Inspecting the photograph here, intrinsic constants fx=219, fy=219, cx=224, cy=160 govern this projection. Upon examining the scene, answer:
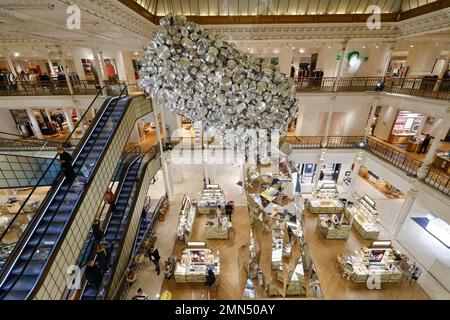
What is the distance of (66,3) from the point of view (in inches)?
161

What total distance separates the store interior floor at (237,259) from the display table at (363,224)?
322 mm

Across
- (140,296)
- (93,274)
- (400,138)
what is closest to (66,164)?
(93,274)

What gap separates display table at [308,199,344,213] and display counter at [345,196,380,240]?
0.45m

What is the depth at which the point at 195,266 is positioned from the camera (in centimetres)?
761

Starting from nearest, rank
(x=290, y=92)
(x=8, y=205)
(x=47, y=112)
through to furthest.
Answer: (x=290, y=92) < (x=8, y=205) < (x=47, y=112)

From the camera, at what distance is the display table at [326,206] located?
11.2m

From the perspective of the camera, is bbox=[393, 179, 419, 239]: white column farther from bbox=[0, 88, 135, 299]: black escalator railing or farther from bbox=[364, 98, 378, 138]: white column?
bbox=[0, 88, 135, 299]: black escalator railing

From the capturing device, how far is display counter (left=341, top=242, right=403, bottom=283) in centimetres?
739

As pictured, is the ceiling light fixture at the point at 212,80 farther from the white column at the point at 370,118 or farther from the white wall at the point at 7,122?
the white wall at the point at 7,122

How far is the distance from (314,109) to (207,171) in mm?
7226

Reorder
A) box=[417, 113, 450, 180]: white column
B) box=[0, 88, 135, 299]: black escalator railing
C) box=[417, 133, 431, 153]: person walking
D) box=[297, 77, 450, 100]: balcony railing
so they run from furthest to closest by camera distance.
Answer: box=[417, 133, 431, 153]: person walking, box=[297, 77, 450, 100]: balcony railing, box=[417, 113, 450, 180]: white column, box=[0, 88, 135, 299]: black escalator railing

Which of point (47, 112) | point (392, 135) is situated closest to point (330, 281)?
point (392, 135)

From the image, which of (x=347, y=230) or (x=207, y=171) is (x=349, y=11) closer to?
(x=347, y=230)

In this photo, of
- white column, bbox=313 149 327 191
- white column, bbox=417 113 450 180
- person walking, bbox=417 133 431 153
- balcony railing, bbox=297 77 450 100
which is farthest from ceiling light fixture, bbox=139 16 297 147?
person walking, bbox=417 133 431 153
